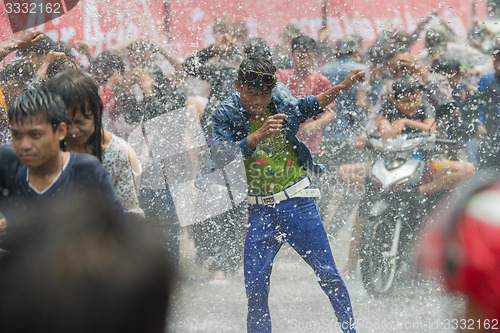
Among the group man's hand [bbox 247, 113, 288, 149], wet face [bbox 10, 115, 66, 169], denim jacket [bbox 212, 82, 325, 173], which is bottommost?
denim jacket [bbox 212, 82, 325, 173]

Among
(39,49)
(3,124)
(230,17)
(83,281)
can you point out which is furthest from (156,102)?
(83,281)

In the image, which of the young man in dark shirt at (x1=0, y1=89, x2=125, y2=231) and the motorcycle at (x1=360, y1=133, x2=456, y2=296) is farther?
the motorcycle at (x1=360, y1=133, x2=456, y2=296)

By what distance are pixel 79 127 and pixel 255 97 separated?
1060 mm

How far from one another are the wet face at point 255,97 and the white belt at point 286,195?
43cm

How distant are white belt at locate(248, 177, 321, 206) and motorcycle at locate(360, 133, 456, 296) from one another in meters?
1.20

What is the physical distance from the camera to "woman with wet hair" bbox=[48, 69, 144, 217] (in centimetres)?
267

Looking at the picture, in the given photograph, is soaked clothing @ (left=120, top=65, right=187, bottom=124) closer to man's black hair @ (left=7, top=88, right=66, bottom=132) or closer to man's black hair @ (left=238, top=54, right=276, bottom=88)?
man's black hair @ (left=238, top=54, right=276, bottom=88)

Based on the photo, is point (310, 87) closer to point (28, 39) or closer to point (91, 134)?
point (28, 39)

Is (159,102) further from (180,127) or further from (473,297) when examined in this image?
(473,297)

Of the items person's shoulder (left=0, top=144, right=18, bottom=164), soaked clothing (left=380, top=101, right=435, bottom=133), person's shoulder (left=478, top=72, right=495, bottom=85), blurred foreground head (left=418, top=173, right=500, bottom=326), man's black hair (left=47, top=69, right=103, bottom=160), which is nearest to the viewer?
blurred foreground head (left=418, top=173, right=500, bottom=326)

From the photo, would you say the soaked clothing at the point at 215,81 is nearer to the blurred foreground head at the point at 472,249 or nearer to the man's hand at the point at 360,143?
the man's hand at the point at 360,143

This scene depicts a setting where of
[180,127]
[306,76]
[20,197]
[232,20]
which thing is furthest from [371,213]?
[20,197]

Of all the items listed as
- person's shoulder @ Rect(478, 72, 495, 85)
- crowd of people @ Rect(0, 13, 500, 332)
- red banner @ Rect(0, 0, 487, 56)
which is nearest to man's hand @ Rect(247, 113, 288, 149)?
crowd of people @ Rect(0, 13, 500, 332)

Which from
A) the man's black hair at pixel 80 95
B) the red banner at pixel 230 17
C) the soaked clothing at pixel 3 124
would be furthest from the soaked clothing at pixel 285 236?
the red banner at pixel 230 17
